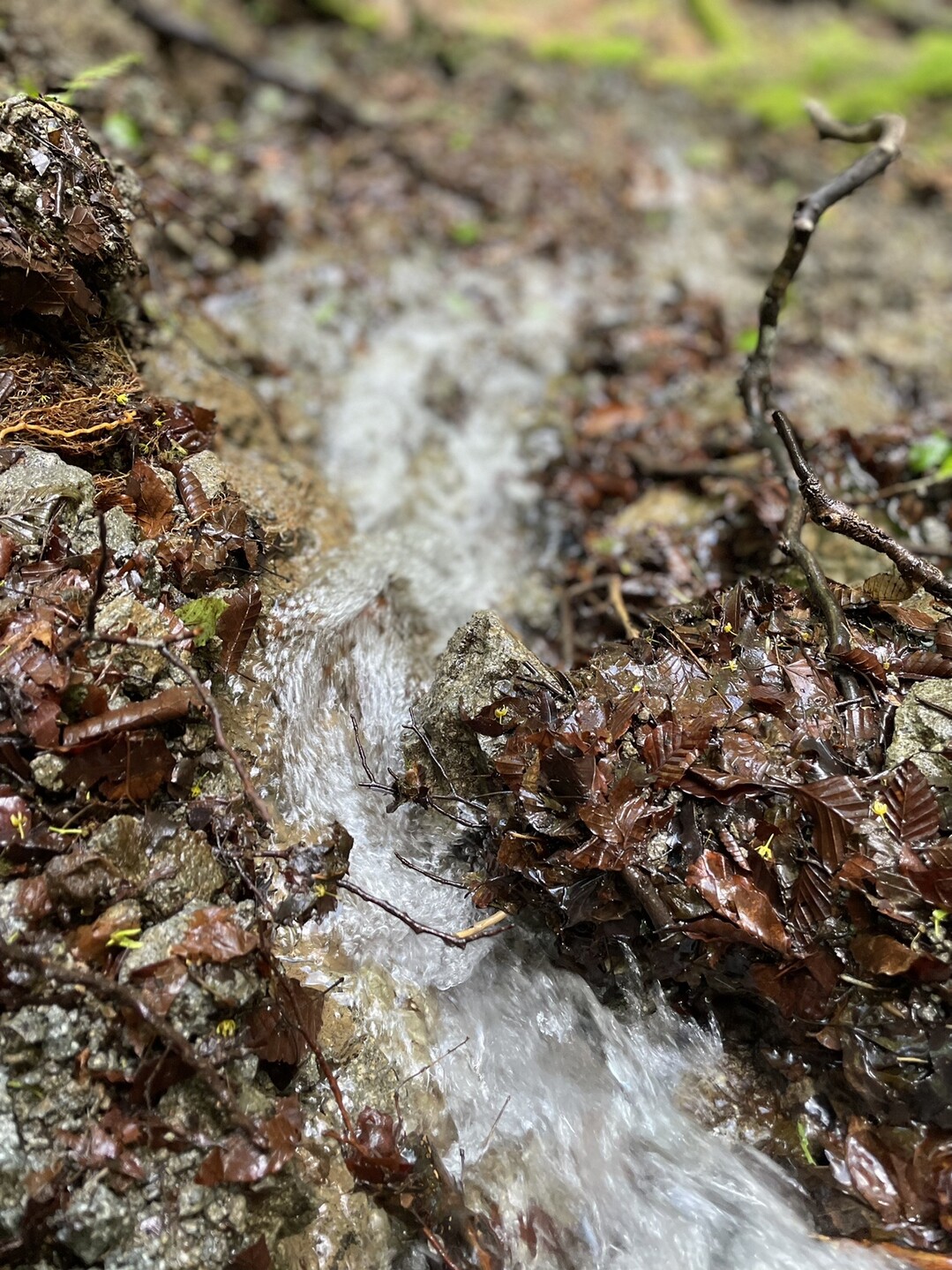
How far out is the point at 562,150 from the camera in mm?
8219

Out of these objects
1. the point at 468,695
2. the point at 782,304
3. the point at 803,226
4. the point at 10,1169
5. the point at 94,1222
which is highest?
the point at 803,226

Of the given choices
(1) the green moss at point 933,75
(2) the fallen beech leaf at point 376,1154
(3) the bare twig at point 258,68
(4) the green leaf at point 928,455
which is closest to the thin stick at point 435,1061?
(2) the fallen beech leaf at point 376,1154

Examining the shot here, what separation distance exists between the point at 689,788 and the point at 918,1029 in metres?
1.04

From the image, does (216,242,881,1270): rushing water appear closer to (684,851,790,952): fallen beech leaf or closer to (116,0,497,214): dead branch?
(684,851,790,952): fallen beech leaf

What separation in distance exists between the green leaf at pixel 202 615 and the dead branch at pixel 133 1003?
118 cm

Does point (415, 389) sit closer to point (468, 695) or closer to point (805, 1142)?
point (468, 695)

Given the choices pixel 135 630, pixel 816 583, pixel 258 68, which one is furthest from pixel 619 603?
pixel 258 68

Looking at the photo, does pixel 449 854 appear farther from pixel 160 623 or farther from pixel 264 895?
pixel 160 623

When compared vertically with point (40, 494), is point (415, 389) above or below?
below

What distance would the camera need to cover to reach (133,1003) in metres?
2.37

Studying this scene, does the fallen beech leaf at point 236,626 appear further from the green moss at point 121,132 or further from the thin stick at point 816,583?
the green moss at point 121,132

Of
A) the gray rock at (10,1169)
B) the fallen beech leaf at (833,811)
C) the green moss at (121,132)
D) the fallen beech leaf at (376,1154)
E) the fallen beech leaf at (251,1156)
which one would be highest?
the green moss at (121,132)

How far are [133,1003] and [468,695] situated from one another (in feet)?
5.31

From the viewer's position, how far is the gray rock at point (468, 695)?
318 centimetres
